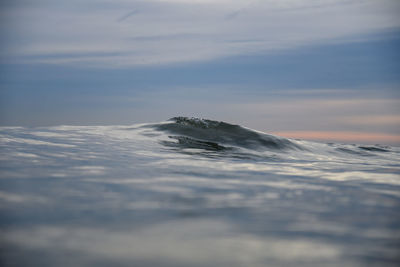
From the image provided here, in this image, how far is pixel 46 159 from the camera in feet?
15.7

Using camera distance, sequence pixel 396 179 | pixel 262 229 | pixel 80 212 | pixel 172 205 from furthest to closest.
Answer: pixel 396 179
pixel 172 205
pixel 80 212
pixel 262 229

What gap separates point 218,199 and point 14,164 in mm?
2887

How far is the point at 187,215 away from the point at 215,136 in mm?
6587

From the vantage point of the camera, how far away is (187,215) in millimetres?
2379

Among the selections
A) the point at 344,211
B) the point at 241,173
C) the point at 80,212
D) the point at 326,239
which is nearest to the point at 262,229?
the point at 326,239

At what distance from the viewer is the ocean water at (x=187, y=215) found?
173 cm

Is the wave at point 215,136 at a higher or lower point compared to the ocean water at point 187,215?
higher

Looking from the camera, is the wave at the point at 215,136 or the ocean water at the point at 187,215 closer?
the ocean water at the point at 187,215

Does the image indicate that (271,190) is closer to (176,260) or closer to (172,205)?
(172,205)

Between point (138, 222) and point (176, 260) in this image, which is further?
point (138, 222)

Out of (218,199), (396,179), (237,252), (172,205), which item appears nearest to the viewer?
(237,252)

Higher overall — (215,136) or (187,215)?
(215,136)

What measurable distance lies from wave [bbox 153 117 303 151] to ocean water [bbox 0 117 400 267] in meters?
2.92

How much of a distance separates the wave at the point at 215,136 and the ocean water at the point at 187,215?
9.59ft
